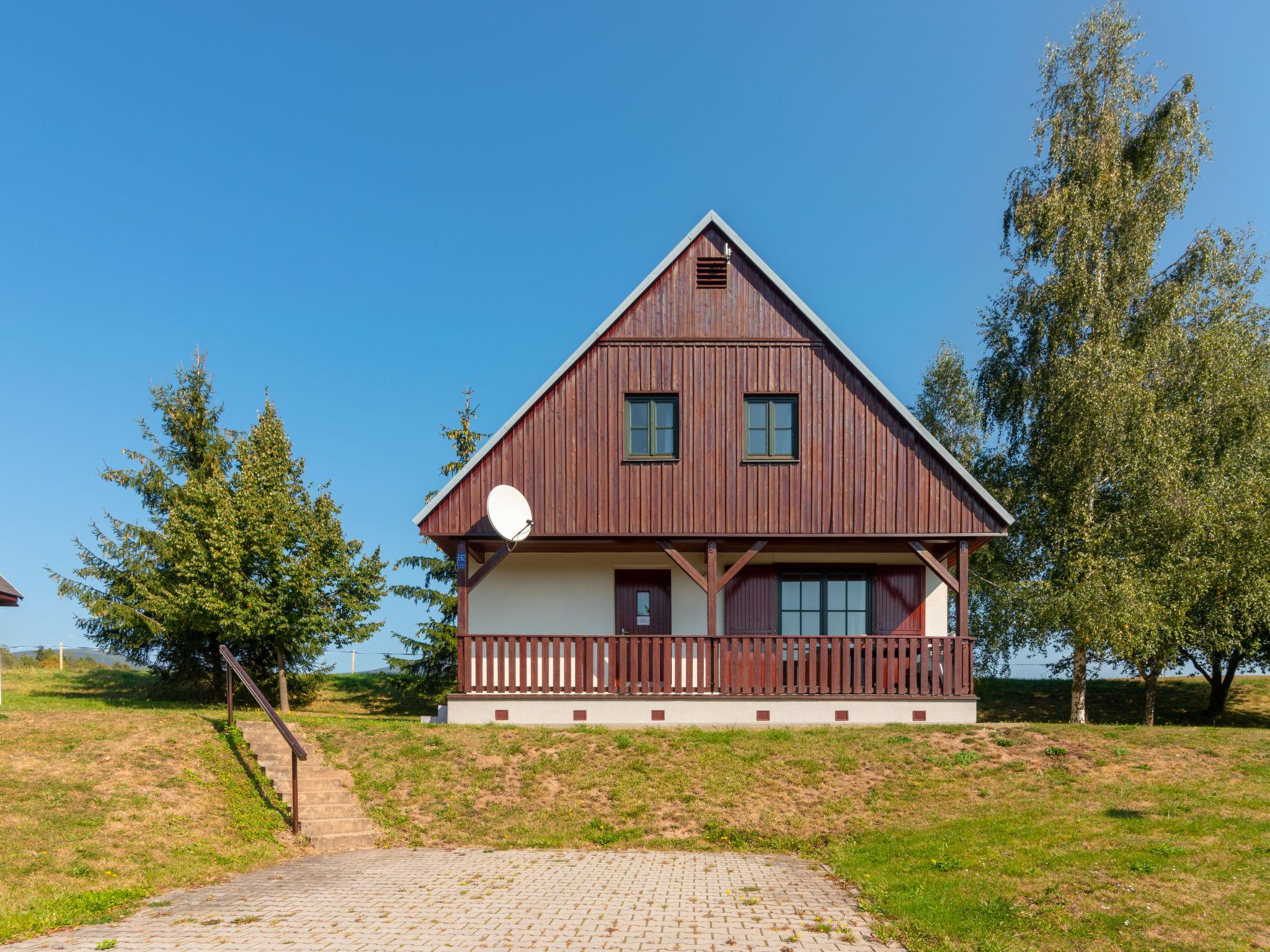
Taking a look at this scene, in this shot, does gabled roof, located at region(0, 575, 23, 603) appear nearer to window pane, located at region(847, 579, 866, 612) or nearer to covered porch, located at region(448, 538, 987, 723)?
covered porch, located at region(448, 538, 987, 723)

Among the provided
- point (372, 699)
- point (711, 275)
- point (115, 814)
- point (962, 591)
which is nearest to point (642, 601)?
point (962, 591)

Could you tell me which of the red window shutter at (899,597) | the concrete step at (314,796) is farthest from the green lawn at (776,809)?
the red window shutter at (899,597)

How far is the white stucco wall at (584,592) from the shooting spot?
666 inches

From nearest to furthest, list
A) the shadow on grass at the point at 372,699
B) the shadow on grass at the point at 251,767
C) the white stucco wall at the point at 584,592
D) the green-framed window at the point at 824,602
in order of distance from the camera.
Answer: the shadow on grass at the point at 251,767 → the white stucco wall at the point at 584,592 → the green-framed window at the point at 824,602 → the shadow on grass at the point at 372,699

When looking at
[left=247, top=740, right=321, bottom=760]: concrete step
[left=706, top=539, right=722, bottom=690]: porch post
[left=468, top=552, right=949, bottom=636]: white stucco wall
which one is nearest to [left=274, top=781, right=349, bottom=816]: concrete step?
[left=247, top=740, right=321, bottom=760]: concrete step

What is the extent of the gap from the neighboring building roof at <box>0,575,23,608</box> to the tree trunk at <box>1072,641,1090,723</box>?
71.8ft

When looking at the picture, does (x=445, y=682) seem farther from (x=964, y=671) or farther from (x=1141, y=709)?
(x=1141, y=709)

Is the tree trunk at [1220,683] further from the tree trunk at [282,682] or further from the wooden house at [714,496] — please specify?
the tree trunk at [282,682]

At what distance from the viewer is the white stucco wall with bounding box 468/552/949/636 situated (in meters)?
16.9

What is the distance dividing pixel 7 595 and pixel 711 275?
15240mm

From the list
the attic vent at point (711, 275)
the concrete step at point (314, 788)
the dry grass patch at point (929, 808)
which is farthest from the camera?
the attic vent at point (711, 275)

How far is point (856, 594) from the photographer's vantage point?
17188 mm

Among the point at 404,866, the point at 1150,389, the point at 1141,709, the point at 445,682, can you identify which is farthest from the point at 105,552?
the point at 1141,709

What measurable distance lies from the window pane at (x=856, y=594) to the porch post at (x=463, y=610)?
7721 mm
